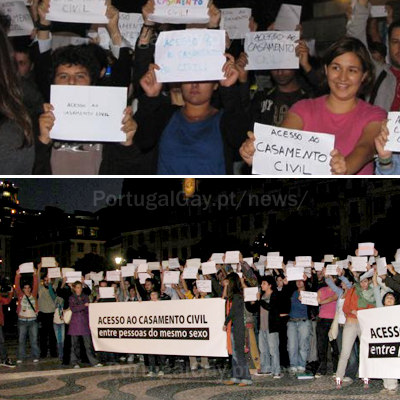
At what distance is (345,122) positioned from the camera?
880cm

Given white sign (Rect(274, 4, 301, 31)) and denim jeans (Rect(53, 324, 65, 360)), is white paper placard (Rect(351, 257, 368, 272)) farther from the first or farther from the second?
denim jeans (Rect(53, 324, 65, 360))

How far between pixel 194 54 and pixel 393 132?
2.10 meters

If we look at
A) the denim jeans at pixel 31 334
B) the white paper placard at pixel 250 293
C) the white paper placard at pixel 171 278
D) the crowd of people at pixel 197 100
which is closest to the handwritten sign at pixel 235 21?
the crowd of people at pixel 197 100

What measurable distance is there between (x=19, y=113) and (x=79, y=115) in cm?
59

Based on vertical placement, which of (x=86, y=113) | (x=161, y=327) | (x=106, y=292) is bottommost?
(x=161, y=327)

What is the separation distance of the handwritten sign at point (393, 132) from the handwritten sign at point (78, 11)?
3.02 meters

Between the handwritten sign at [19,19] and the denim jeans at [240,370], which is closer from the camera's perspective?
the handwritten sign at [19,19]

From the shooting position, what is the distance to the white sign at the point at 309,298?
10.9m

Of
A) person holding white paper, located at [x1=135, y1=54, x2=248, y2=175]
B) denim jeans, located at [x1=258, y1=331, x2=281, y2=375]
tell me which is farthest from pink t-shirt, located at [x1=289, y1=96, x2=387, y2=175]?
denim jeans, located at [x1=258, y1=331, x2=281, y2=375]

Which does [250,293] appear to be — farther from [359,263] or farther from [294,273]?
[359,263]

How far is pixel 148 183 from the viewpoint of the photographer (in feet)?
39.4

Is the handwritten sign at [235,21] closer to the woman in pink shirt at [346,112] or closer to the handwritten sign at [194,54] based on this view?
the handwritten sign at [194,54]

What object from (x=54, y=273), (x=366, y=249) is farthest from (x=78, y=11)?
(x=54, y=273)

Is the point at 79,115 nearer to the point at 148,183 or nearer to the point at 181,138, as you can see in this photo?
the point at 181,138
